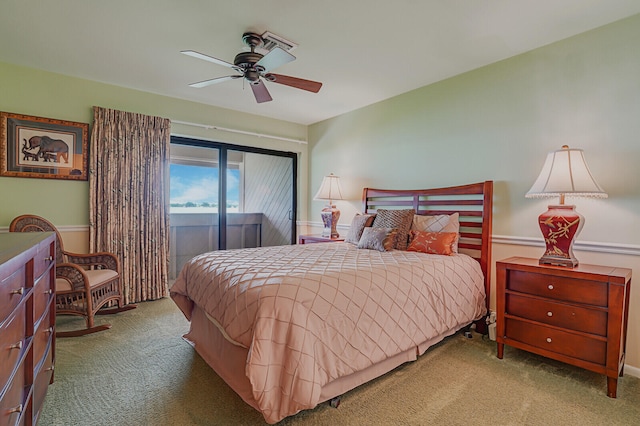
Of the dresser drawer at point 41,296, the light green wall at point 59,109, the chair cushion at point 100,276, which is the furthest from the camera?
the light green wall at point 59,109

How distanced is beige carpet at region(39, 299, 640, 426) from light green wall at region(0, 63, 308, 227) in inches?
61.4

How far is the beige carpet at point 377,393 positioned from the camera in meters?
1.73

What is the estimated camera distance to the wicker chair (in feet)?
9.40

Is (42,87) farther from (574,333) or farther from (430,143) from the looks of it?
(574,333)

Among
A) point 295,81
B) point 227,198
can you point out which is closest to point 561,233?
point 295,81

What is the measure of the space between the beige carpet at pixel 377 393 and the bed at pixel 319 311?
0.41 feet

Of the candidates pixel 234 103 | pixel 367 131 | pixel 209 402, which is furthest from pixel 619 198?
pixel 234 103

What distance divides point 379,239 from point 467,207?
3.09ft

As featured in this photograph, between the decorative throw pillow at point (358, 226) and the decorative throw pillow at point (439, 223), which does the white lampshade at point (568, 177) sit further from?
the decorative throw pillow at point (358, 226)

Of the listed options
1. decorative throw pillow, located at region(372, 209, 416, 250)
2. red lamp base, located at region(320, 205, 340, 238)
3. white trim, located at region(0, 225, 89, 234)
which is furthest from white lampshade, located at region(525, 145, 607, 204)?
white trim, located at region(0, 225, 89, 234)

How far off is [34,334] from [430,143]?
3.54 meters

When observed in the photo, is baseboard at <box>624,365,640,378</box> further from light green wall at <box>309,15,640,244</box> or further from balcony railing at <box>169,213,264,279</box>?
balcony railing at <box>169,213,264,279</box>

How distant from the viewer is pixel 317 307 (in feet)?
5.53

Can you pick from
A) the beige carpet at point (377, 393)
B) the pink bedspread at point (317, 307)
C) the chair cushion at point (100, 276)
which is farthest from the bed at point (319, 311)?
the chair cushion at point (100, 276)
